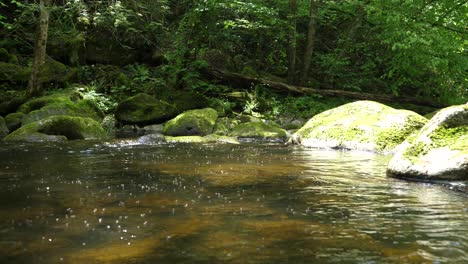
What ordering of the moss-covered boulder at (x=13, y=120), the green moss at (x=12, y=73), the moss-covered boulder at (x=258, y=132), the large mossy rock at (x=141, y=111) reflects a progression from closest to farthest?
the moss-covered boulder at (x=13, y=120) < the moss-covered boulder at (x=258, y=132) < the large mossy rock at (x=141, y=111) < the green moss at (x=12, y=73)

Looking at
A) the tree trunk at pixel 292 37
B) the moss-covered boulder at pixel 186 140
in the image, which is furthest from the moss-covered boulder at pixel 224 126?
the tree trunk at pixel 292 37

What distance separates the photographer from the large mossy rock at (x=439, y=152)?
595cm

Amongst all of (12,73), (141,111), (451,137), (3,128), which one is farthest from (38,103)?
(451,137)

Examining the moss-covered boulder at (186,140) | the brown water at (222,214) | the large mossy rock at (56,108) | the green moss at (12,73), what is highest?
the green moss at (12,73)

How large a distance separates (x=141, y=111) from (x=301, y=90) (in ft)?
24.8

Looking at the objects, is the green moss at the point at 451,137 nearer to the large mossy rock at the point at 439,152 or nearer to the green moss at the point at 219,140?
the large mossy rock at the point at 439,152

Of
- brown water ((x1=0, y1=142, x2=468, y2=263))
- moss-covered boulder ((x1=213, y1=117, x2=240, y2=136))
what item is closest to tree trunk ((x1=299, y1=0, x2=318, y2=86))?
moss-covered boulder ((x1=213, y1=117, x2=240, y2=136))

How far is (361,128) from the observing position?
432 inches

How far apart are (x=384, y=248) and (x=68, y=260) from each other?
226 centimetres

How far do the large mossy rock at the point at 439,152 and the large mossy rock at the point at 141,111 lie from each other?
10.1 meters

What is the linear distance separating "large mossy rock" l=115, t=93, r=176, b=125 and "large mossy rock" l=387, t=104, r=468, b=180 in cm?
1007

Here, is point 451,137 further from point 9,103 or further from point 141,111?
point 9,103

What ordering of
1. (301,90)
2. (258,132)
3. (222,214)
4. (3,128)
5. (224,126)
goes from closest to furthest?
(222,214), (3,128), (258,132), (224,126), (301,90)

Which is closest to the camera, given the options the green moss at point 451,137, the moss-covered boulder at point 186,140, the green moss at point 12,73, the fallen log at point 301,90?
the green moss at point 451,137
